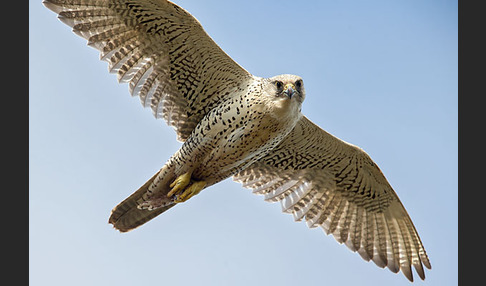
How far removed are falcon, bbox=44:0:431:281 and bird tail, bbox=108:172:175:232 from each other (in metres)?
0.01

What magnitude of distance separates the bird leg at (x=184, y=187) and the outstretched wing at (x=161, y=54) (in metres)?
0.74

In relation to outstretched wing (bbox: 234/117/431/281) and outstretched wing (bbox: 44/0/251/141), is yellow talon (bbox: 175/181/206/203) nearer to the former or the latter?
outstretched wing (bbox: 44/0/251/141)

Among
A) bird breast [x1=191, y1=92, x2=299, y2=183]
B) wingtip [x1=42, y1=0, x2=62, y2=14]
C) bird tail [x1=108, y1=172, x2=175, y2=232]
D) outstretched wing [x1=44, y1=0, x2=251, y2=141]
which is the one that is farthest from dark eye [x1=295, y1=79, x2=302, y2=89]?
wingtip [x1=42, y1=0, x2=62, y2=14]

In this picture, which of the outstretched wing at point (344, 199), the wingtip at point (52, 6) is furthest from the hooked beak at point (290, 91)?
the wingtip at point (52, 6)

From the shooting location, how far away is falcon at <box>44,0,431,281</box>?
30.9ft

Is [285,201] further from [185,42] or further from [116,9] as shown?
[116,9]

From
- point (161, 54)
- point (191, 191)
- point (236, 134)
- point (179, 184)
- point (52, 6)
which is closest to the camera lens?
point (236, 134)

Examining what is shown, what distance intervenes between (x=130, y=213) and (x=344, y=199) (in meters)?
3.53

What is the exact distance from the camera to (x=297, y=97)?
9.04 m

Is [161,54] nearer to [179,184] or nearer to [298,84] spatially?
[179,184]

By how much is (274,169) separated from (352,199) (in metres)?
1.37

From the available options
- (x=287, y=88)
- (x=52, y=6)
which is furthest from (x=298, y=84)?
(x=52, y=6)

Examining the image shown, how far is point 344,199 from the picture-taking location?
11.6m

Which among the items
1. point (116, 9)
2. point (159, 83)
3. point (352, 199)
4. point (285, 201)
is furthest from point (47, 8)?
point (352, 199)
